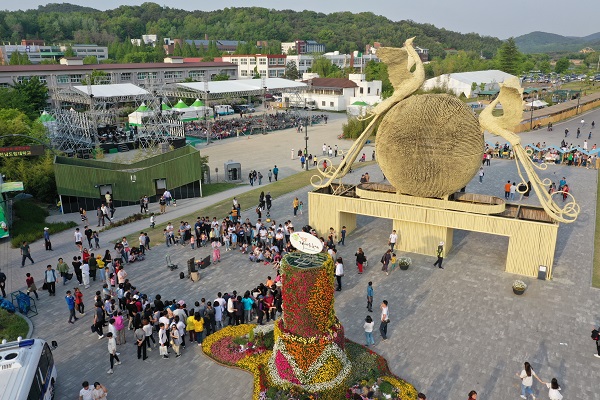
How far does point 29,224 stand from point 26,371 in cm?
1691

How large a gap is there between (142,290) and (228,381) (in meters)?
6.58

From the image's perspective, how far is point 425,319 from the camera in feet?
49.8

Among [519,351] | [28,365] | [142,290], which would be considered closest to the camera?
[28,365]

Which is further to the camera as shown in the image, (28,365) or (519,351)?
(519,351)

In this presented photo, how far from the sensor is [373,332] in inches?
572

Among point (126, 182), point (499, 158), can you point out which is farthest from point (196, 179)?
point (499, 158)

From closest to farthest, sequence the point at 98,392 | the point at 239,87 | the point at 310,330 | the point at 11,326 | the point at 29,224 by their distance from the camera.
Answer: the point at 98,392
the point at 310,330
the point at 11,326
the point at 29,224
the point at 239,87

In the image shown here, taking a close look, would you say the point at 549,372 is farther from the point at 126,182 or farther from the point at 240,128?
the point at 240,128

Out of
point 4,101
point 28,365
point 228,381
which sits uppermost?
point 4,101

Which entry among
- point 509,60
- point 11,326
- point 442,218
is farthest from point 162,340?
point 509,60

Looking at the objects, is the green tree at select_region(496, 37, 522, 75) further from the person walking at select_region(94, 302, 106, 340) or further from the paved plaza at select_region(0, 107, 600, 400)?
the person walking at select_region(94, 302, 106, 340)

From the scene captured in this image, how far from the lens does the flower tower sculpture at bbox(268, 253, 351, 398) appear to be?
10969 mm

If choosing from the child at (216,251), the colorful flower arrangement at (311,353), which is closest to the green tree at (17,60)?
the child at (216,251)

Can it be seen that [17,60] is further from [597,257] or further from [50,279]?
[597,257]
